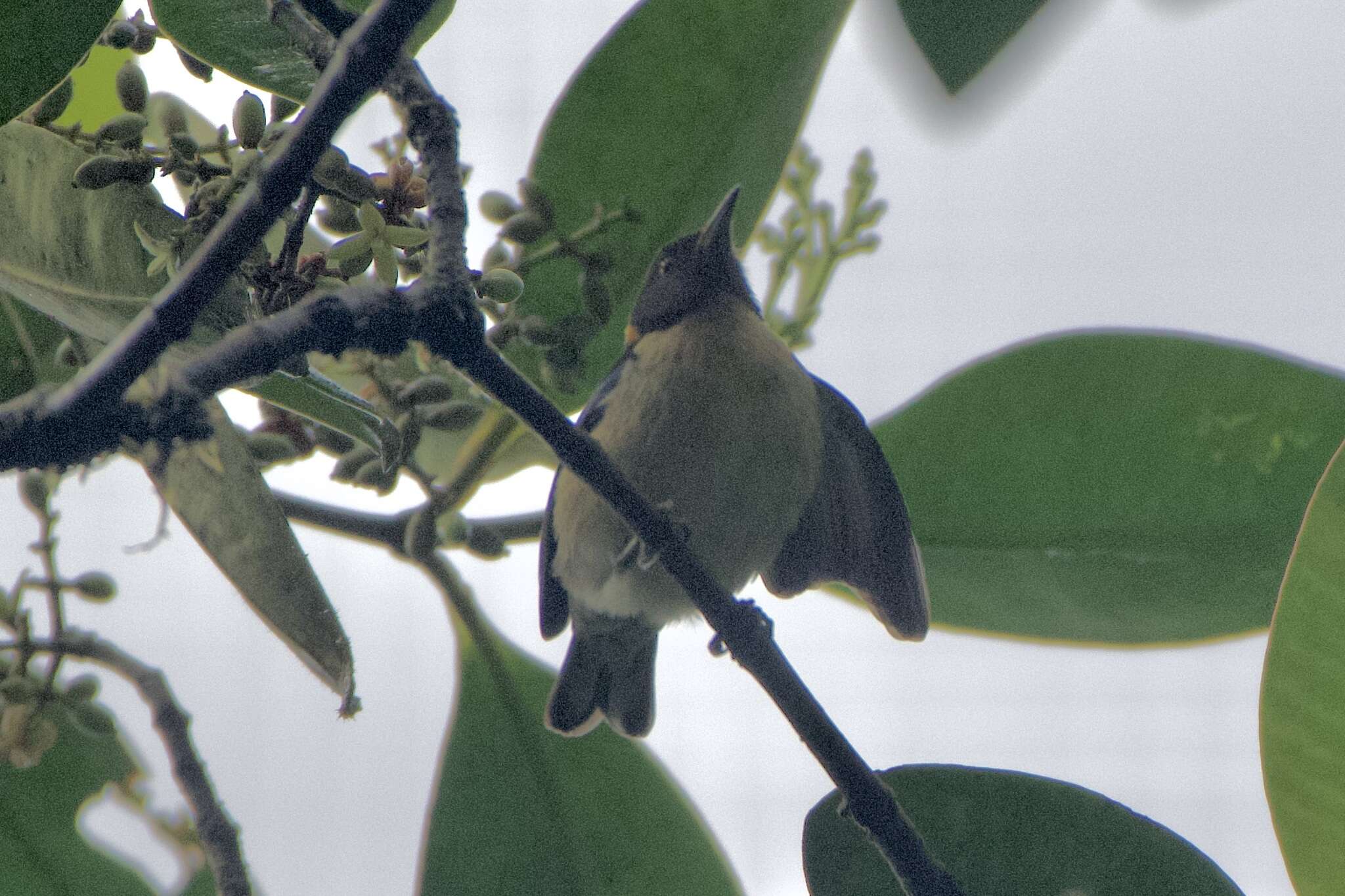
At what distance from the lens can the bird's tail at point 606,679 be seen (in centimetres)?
153

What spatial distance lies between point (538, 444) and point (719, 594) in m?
0.49

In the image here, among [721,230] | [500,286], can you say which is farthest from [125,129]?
[721,230]

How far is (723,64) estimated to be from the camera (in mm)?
1269

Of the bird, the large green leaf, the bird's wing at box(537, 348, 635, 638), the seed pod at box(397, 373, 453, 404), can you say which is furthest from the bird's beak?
the seed pod at box(397, 373, 453, 404)

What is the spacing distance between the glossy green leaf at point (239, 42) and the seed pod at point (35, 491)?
360 mm

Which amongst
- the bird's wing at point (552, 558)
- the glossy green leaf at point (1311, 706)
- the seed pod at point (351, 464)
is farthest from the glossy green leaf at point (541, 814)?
the glossy green leaf at point (1311, 706)

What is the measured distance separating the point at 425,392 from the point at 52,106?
1.15 feet

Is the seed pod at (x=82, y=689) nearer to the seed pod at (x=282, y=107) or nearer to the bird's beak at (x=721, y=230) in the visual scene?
the seed pod at (x=282, y=107)

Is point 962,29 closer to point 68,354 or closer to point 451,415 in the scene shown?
point 451,415

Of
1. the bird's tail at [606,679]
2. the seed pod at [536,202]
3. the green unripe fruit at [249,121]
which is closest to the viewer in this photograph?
the green unripe fruit at [249,121]

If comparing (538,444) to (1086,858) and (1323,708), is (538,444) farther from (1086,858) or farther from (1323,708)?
(1323,708)

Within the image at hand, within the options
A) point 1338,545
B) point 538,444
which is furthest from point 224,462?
point 1338,545

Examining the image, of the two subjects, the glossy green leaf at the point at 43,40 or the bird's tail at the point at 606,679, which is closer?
the glossy green leaf at the point at 43,40

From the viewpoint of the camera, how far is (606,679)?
168 cm
